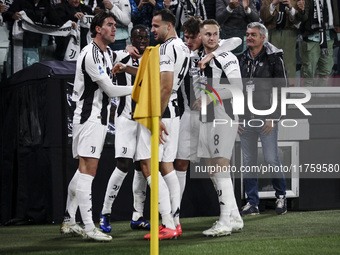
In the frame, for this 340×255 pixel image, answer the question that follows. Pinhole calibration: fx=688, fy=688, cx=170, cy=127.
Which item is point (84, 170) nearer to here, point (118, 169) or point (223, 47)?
point (118, 169)

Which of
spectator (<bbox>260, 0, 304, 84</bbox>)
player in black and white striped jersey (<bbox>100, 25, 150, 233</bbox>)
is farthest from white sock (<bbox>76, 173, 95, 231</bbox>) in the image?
spectator (<bbox>260, 0, 304, 84</bbox>)

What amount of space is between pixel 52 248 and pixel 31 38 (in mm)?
4080

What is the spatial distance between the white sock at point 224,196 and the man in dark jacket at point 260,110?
1.91 meters

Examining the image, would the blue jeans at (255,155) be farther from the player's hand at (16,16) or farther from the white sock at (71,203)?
the player's hand at (16,16)

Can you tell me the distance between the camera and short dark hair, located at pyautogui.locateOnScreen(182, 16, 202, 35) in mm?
7241

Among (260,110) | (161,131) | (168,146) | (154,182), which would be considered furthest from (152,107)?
(260,110)

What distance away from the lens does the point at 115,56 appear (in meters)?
7.27

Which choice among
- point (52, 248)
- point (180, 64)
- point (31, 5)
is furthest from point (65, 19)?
point (52, 248)

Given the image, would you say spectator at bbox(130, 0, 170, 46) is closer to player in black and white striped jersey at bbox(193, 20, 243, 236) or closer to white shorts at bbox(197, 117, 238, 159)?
player in black and white striped jersey at bbox(193, 20, 243, 236)

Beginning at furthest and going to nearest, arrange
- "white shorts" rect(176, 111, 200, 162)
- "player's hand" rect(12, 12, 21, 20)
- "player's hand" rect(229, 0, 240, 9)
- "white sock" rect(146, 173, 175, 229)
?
"player's hand" rect(229, 0, 240, 9)
"player's hand" rect(12, 12, 21, 20)
"white shorts" rect(176, 111, 200, 162)
"white sock" rect(146, 173, 175, 229)

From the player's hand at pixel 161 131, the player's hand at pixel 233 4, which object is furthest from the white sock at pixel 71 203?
the player's hand at pixel 233 4

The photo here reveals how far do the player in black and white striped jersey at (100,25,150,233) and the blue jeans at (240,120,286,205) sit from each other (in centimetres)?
180

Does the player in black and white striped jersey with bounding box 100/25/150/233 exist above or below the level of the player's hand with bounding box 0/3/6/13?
below

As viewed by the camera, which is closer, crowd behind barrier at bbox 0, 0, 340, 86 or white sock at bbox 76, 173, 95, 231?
white sock at bbox 76, 173, 95, 231
